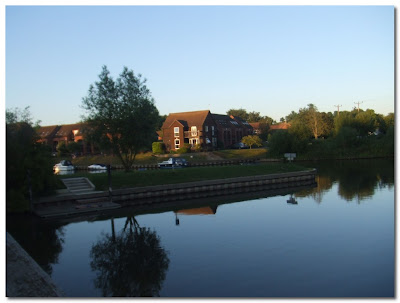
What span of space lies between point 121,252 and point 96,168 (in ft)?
160

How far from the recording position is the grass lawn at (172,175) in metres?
30.7

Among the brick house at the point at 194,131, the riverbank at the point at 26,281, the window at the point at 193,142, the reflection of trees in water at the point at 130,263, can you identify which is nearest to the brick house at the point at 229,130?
the brick house at the point at 194,131

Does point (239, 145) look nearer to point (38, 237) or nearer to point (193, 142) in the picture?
point (193, 142)

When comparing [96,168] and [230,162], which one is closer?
[96,168]

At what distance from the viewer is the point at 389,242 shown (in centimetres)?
1645

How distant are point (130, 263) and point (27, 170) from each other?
1202 cm

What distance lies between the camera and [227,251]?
15.9m

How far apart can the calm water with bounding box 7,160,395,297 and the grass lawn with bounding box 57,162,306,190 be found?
18.7ft

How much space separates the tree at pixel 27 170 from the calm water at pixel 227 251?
1679 millimetres

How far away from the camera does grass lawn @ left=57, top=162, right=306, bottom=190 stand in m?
30.7

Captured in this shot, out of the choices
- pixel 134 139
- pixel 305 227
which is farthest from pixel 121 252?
pixel 134 139

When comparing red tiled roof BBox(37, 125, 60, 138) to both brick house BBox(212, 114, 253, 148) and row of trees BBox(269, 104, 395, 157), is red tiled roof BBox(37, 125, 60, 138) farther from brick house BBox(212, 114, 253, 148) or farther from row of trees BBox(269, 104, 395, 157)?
row of trees BBox(269, 104, 395, 157)

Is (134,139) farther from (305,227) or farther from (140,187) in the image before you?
(305,227)

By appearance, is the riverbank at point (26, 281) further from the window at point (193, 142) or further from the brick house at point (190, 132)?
the window at point (193, 142)
